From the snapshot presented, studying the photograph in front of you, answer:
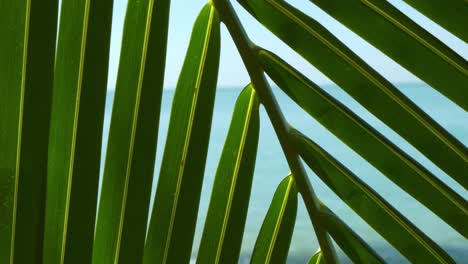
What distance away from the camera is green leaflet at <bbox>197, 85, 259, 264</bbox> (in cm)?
69

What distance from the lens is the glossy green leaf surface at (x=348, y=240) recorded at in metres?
0.73

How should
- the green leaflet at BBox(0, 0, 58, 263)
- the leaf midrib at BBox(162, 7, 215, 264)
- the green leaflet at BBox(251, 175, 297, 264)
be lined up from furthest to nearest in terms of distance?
the green leaflet at BBox(251, 175, 297, 264) → the leaf midrib at BBox(162, 7, 215, 264) → the green leaflet at BBox(0, 0, 58, 263)

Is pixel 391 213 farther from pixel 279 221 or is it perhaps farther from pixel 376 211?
pixel 279 221

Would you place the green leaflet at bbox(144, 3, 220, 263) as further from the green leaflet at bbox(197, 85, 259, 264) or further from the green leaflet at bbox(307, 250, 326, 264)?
the green leaflet at bbox(307, 250, 326, 264)

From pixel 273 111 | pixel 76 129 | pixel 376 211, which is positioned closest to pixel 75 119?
pixel 76 129

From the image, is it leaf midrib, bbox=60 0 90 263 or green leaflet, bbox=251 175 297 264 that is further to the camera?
green leaflet, bbox=251 175 297 264

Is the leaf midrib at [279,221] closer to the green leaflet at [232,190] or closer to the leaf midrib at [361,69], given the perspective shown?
the green leaflet at [232,190]

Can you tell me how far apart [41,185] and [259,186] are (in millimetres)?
5236

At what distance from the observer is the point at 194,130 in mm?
634

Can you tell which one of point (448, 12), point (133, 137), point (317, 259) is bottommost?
point (317, 259)

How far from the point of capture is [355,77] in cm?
62

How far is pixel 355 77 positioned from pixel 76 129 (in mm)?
265

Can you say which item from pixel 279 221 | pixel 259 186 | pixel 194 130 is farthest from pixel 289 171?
pixel 259 186

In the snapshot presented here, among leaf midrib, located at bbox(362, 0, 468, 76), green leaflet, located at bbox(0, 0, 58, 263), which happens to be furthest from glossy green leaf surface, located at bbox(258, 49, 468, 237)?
green leaflet, located at bbox(0, 0, 58, 263)
